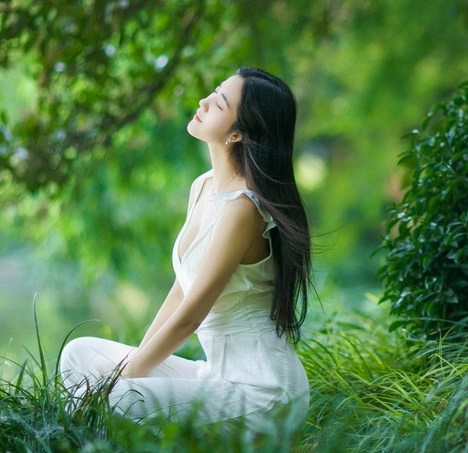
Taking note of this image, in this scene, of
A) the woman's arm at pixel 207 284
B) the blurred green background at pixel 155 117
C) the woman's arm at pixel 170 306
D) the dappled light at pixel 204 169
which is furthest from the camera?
the blurred green background at pixel 155 117

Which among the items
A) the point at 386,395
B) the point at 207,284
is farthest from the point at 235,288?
the point at 386,395

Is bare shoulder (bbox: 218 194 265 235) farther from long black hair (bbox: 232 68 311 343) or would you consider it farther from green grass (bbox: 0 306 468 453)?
green grass (bbox: 0 306 468 453)

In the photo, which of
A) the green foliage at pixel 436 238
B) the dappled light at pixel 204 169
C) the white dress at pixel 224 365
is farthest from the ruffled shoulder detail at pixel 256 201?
the green foliage at pixel 436 238

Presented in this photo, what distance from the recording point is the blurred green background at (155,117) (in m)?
5.09

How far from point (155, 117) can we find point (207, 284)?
179 inches

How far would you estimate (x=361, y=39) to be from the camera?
9.52m

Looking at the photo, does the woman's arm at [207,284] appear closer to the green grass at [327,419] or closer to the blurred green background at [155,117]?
the green grass at [327,419]

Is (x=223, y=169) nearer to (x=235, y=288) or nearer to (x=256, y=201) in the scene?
(x=256, y=201)

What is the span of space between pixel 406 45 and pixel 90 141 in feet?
17.9

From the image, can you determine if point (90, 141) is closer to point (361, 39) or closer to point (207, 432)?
point (207, 432)

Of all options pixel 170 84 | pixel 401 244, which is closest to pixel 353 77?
pixel 170 84

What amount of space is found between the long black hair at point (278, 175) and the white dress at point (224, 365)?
44 millimetres

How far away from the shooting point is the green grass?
235cm

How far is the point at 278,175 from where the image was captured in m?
3.08
